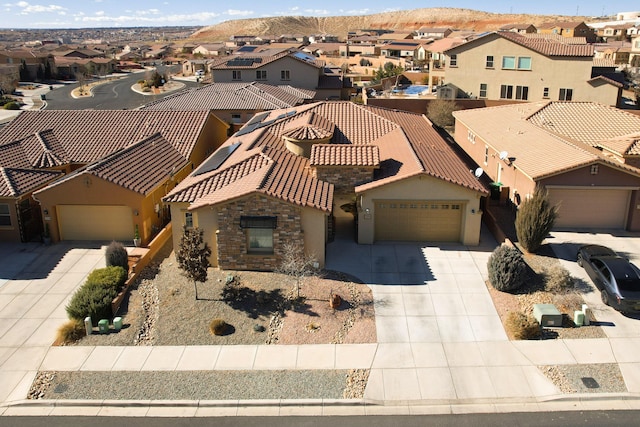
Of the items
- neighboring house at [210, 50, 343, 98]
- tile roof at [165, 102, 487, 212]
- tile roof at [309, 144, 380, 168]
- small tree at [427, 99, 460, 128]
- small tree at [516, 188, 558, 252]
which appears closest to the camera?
tile roof at [165, 102, 487, 212]

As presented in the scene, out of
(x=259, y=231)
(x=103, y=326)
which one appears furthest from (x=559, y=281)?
(x=103, y=326)

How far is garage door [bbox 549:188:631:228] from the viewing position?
1004 inches

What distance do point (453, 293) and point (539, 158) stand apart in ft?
33.7

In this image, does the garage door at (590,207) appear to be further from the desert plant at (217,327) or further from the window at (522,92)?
the window at (522,92)

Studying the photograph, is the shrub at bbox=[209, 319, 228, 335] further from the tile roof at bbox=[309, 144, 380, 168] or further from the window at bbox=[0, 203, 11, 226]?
the window at bbox=[0, 203, 11, 226]

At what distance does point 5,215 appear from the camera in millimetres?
25438

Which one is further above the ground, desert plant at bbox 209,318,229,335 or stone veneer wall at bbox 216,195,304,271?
stone veneer wall at bbox 216,195,304,271

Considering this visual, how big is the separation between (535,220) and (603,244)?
Result: 12.8 ft

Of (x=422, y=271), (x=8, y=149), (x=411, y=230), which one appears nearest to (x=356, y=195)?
(x=411, y=230)

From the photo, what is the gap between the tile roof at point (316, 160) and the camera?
73.1 ft

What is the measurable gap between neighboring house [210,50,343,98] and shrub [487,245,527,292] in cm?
→ 4116

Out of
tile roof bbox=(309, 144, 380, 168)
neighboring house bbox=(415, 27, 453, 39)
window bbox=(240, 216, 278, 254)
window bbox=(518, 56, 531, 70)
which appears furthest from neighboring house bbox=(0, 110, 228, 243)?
neighboring house bbox=(415, 27, 453, 39)

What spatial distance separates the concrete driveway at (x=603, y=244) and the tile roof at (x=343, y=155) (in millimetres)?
8589

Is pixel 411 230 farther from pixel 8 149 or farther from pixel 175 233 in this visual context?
pixel 8 149
